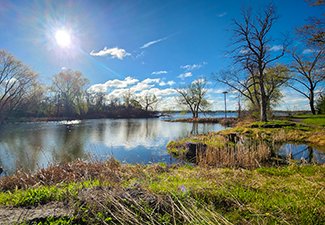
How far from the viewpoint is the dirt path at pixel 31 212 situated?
105 inches

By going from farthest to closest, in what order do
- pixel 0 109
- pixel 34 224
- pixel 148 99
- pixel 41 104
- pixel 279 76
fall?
pixel 148 99
pixel 41 104
pixel 0 109
pixel 279 76
pixel 34 224

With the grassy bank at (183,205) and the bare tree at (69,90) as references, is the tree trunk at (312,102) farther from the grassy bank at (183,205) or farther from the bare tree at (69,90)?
the bare tree at (69,90)

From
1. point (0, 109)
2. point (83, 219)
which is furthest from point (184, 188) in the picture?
point (0, 109)

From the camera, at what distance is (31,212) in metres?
2.89

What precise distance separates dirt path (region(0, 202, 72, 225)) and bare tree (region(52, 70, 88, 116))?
54.5m

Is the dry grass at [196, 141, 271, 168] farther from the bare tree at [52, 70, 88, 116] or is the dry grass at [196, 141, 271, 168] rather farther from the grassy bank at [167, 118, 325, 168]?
the bare tree at [52, 70, 88, 116]

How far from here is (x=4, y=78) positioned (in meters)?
31.7

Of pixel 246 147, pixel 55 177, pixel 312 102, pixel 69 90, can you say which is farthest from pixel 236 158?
pixel 69 90

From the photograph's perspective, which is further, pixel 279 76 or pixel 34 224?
pixel 279 76

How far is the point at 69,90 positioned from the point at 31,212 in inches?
2235

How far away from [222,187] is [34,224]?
2.86 m

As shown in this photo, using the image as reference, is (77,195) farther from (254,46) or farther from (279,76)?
(279,76)

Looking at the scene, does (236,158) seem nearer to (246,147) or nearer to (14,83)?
(246,147)

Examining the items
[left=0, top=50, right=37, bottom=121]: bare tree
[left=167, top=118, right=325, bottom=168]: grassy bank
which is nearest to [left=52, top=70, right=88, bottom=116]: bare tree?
[left=0, top=50, right=37, bottom=121]: bare tree
